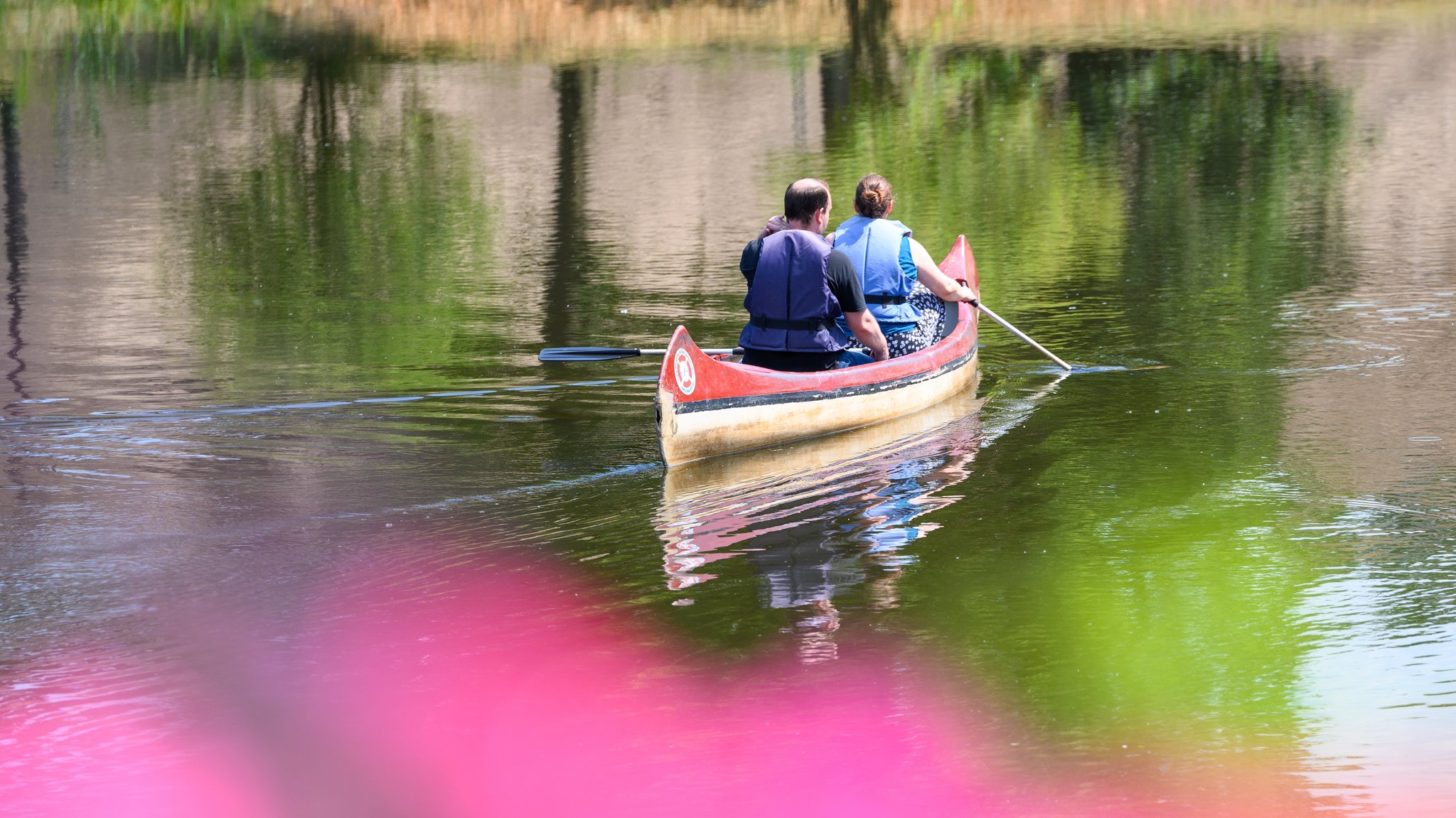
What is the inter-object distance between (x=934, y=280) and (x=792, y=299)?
1621mm

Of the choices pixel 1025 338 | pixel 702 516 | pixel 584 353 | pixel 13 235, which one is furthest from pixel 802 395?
pixel 13 235

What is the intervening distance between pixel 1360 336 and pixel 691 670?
7969 mm

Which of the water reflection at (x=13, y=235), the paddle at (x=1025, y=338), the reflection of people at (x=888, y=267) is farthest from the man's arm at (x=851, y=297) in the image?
the water reflection at (x=13, y=235)

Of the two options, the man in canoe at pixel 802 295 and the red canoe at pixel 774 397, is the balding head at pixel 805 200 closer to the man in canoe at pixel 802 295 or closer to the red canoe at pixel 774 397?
the man in canoe at pixel 802 295

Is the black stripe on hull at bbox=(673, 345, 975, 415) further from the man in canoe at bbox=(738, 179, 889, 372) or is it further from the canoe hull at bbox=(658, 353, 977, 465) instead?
the man in canoe at bbox=(738, 179, 889, 372)

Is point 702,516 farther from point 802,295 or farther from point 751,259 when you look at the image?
point 751,259

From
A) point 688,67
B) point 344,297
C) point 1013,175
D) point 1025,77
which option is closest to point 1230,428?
point 344,297

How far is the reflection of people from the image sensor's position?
1107cm

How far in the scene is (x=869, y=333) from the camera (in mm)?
10688

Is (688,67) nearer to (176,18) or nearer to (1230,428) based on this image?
(176,18)

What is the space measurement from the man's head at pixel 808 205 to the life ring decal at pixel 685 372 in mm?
1140

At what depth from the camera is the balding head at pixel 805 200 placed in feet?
32.9

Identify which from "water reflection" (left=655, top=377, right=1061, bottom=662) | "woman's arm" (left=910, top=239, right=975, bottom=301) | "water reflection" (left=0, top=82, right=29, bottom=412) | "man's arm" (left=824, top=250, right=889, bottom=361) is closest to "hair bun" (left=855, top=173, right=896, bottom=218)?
"woman's arm" (left=910, top=239, right=975, bottom=301)

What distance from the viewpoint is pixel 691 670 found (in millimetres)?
6547
